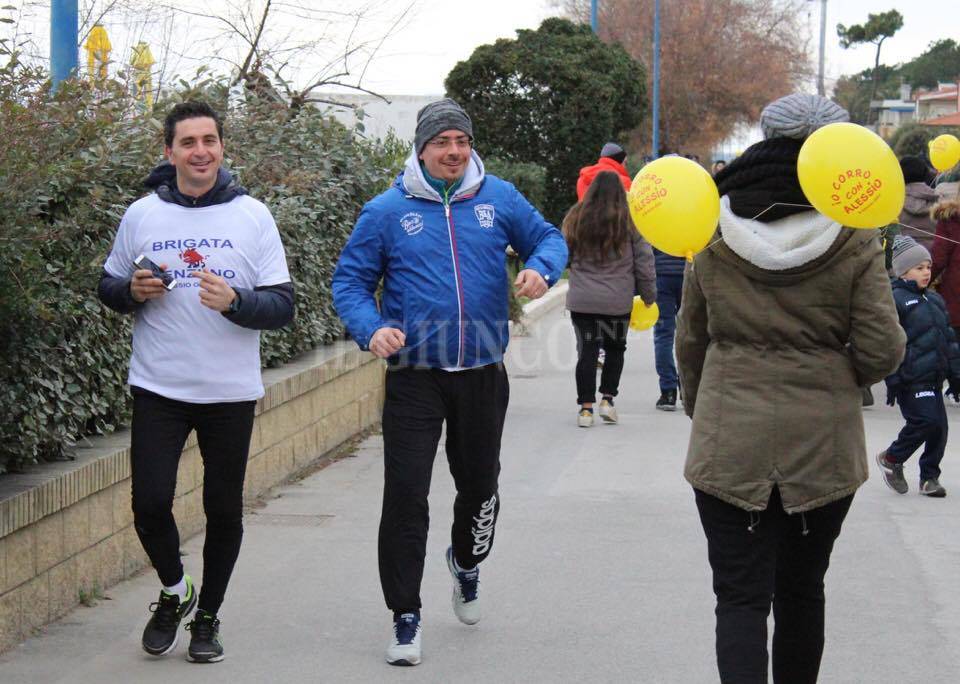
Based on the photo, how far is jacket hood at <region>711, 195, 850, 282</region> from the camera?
3.83 meters

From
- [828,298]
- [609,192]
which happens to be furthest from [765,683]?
[609,192]

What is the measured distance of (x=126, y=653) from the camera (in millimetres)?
5145

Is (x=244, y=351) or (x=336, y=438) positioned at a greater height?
(x=244, y=351)

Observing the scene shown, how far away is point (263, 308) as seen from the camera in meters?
4.91

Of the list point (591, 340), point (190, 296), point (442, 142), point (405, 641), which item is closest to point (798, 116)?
point (442, 142)

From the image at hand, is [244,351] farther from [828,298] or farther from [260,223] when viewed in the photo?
[828,298]

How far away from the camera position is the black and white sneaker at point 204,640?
16.6ft

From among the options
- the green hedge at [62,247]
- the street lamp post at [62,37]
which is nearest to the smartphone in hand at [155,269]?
the green hedge at [62,247]

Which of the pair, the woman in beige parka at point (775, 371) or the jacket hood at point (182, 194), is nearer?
the woman in beige parka at point (775, 371)

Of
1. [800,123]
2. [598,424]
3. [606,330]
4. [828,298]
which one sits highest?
[800,123]

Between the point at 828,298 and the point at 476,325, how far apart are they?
5.21ft

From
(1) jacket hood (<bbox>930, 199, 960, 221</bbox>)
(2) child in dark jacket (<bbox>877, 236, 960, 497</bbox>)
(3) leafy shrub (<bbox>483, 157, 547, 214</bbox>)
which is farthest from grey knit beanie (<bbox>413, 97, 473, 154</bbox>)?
(3) leafy shrub (<bbox>483, 157, 547, 214</bbox>)

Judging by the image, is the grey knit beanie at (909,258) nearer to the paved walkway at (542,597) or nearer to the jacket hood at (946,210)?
the paved walkway at (542,597)

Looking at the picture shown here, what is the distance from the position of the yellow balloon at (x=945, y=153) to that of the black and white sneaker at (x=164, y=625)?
441 inches
